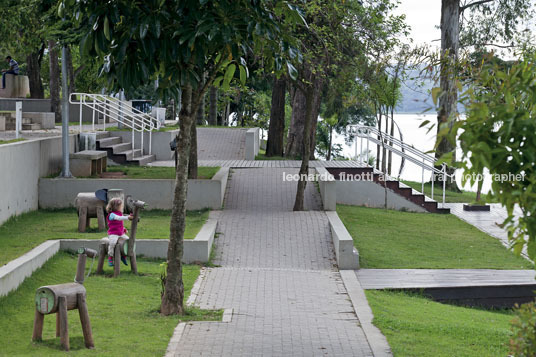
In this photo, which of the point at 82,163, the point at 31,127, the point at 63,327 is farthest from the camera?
the point at 31,127

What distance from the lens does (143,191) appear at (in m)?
17.8

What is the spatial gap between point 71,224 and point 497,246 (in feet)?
29.6

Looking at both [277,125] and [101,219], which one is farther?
[277,125]

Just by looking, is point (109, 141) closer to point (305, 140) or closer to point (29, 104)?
point (305, 140)

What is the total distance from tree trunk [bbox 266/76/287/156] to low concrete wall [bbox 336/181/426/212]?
829cm

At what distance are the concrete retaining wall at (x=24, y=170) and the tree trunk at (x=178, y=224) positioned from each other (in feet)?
22.2

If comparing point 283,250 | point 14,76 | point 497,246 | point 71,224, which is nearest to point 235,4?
point 283,250

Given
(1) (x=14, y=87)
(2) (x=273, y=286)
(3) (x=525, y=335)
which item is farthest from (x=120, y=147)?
(3) (x=525, y=335)

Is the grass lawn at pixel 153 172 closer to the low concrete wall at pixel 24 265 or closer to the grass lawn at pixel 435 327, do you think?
the low concrete wall at pixel 24 265

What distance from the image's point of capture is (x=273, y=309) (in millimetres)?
10047

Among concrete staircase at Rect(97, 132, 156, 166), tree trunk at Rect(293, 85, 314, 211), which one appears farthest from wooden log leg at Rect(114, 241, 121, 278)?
concrete staircase at Rect(97, 132, 156, 166)

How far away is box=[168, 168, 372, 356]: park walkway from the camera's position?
8.23m

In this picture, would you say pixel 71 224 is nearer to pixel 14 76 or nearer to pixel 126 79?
pixel 126 79

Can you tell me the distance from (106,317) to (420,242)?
8.94m
